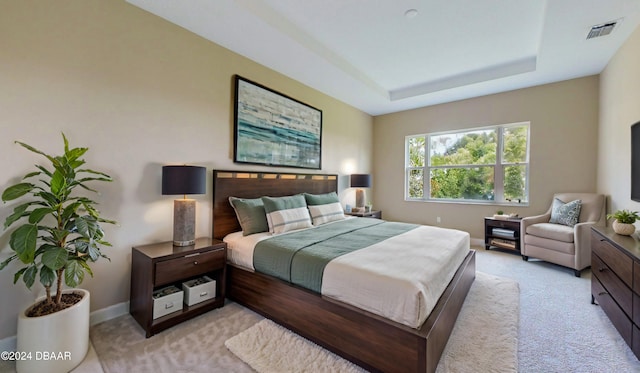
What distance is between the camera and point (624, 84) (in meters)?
2.96

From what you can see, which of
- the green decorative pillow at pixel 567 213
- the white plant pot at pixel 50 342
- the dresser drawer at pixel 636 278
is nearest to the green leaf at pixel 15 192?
the white plant pot at pixel 50 342

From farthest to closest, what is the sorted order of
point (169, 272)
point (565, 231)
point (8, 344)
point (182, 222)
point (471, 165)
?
1. point (471, 165)
2. point (565, 231)
3. point (182, 222)
4. point (169, 272)
5. point (8, 344)

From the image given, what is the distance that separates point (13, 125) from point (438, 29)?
3944 mm

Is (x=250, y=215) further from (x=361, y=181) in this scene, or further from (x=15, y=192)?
(x=361, y=181)

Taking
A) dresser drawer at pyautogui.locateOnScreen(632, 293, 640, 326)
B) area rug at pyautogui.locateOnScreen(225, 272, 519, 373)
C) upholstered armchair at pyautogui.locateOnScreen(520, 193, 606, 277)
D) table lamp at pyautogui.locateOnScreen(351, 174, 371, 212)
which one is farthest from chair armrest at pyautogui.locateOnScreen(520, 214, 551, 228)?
table lamp at pyautogui.locateOnScreen(351, 174, 371, 212)

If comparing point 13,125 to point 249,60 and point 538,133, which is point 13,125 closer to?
point 249,60

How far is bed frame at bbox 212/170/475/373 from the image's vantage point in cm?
151

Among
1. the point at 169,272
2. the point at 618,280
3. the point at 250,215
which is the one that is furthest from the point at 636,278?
the point at 169,272

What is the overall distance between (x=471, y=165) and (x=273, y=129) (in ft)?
12.7

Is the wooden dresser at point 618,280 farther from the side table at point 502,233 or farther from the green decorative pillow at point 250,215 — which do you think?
the green decorative pillow at point 250,215

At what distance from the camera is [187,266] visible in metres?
2.25

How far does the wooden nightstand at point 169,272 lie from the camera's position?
6.70 ft

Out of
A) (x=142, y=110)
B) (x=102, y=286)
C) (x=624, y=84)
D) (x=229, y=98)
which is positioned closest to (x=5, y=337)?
(x=102, y=286)

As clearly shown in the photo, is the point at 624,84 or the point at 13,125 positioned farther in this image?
the point at 624,84
